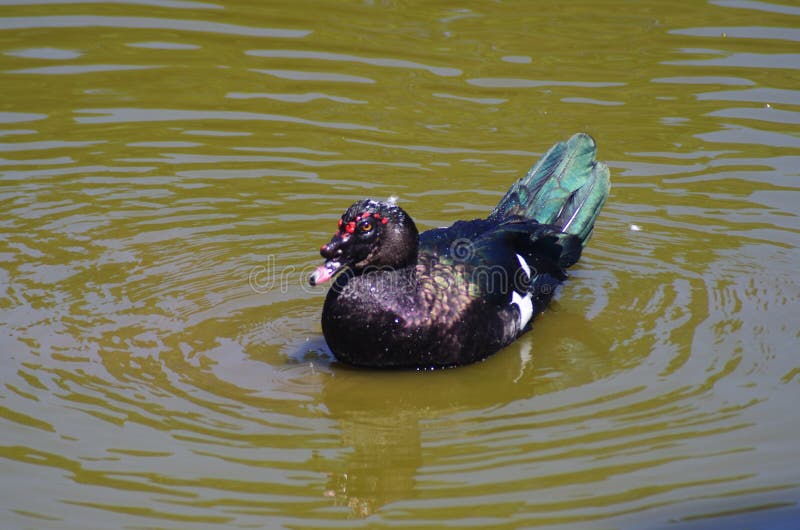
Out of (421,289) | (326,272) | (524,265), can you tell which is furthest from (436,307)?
(524,265)

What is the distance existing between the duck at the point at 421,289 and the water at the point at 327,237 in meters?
0.16

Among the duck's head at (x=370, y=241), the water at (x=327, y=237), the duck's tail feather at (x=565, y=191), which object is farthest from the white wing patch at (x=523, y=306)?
the duck's tail feather at (x=565, y=191)

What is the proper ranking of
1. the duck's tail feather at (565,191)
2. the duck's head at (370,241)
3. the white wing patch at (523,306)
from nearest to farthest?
the duck's head at (370,241)
the white wing patch at (523,306)
the duck's tail feather at (565,191)

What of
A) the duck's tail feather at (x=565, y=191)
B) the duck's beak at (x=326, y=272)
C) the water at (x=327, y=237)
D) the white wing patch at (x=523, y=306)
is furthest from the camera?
the duck's tail feather at (x=565, y=191)

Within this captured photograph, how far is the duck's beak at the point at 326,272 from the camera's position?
21.4 ft

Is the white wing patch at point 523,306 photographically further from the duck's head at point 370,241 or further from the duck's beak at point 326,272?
the duck's beak at point 326,272

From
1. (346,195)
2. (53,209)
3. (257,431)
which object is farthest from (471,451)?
(53,209)

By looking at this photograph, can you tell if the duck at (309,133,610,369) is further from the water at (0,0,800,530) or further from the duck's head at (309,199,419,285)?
the water at (0,0,800,530)

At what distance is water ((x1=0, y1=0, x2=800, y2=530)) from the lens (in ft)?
18.1

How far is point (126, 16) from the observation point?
1250 centimetres

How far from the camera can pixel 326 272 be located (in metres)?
6.60

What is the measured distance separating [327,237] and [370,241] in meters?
1.97

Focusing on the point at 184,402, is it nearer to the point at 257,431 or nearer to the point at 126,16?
the point at 257,431

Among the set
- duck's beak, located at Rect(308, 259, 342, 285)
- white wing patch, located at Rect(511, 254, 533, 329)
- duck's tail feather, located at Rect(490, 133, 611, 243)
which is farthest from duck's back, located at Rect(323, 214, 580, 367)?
duck's tail feather, located at Rect(490, 133, 611, 243)
